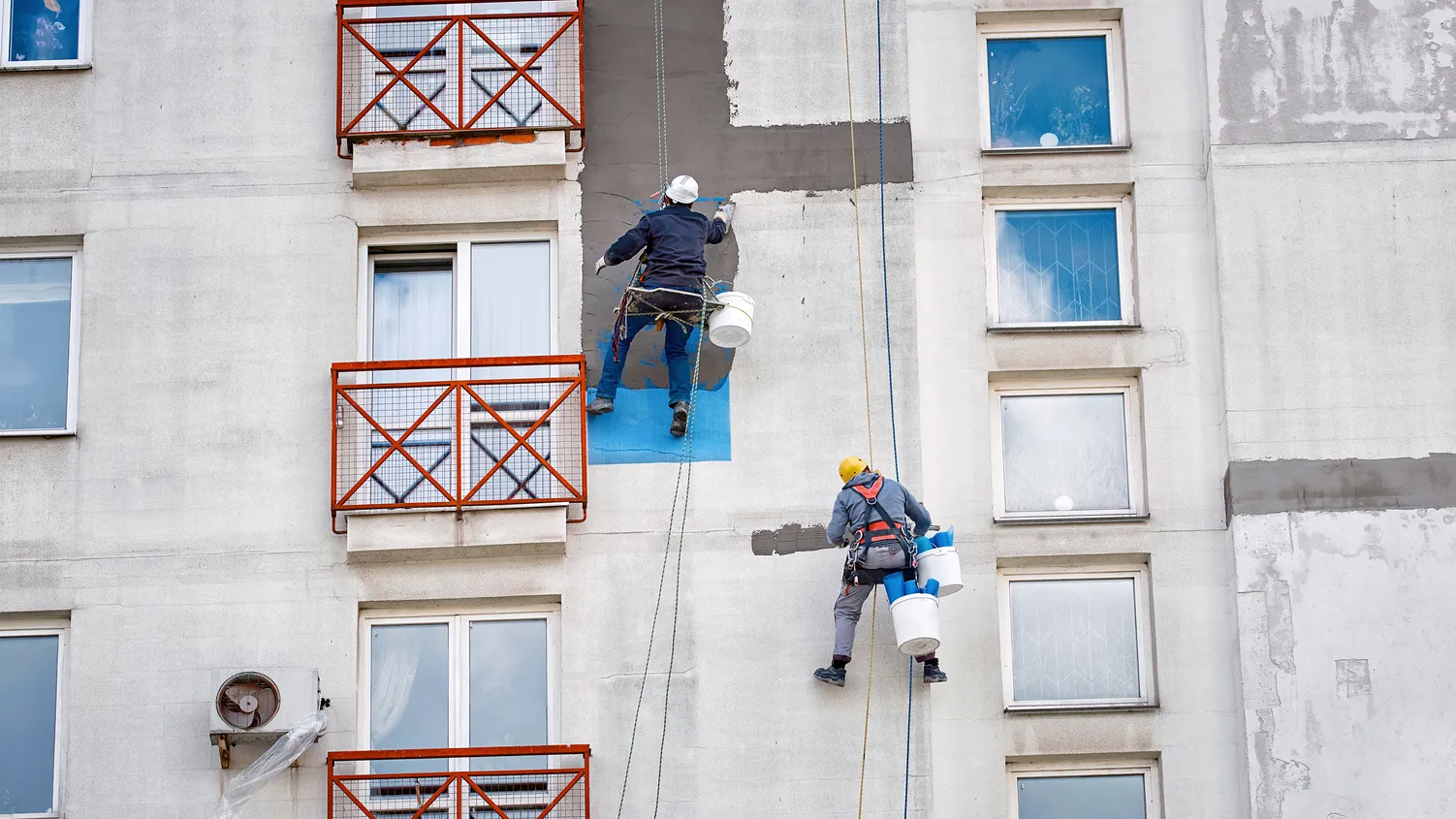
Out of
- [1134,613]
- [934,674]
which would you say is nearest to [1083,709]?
[1134,613]

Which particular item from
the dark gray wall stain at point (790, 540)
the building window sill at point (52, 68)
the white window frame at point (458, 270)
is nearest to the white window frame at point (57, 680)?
the white window frame at point (458, 270)

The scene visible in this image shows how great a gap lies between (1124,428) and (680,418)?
346 centimetres

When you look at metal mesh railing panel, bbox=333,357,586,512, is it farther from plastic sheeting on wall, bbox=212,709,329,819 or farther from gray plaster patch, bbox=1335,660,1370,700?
gray plaster patch, bbox=1335,660,1370,700

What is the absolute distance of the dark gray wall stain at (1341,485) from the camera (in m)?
15.7

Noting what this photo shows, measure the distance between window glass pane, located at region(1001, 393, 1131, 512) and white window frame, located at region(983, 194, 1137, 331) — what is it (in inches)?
22.7

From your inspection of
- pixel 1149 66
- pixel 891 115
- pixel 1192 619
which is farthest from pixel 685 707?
pixel 1149 66

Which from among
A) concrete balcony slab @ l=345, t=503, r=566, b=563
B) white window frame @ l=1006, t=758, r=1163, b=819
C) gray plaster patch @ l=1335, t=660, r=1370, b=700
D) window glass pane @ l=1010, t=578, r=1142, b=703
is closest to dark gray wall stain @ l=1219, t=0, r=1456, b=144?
window glass pane @ l=1010, t=578, r=1142, b=703

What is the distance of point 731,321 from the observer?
15758mm

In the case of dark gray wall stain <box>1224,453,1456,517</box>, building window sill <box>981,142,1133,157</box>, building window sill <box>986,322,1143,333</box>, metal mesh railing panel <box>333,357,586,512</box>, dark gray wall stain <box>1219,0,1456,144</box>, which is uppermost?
dark gray wall stain <box>1219,0,1456,144</box>

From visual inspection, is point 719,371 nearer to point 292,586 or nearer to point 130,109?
point 292,586

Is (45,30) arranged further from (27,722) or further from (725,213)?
(725,213)

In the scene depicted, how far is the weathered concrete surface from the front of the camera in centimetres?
1507

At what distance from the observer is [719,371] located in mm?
16344

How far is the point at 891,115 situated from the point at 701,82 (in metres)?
1.55
